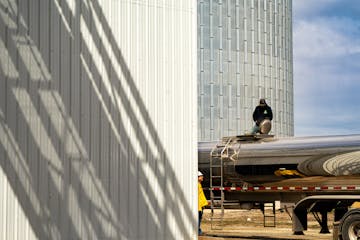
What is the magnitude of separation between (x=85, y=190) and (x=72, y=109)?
1.48 metres

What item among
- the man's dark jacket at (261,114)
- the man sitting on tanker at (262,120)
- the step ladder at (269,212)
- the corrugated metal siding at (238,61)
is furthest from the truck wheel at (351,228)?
the corrugated metal siding at (238,61)

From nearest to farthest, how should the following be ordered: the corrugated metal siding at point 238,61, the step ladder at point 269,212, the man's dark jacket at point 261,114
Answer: the step ladder at point 269,212
the man's dark jacket at point 261,114
the corrugated metal siding at point 238,61

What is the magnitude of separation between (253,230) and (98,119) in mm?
13330

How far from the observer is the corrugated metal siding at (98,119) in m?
14.5

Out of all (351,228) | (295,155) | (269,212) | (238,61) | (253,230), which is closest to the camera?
(351,228)

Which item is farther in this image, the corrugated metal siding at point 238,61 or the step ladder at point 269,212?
the corrugated metal siding at point 238,61

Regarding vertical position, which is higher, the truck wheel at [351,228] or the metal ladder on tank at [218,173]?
the metal ladder on tank at [218,173]

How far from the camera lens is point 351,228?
20297 millimetres

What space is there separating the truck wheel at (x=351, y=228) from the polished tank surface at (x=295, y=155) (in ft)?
3.84

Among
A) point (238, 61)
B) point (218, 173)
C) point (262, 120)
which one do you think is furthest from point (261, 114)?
point (238, 61)

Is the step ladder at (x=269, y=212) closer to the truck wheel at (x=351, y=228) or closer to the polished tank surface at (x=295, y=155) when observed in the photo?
the polished tank surface at (x=295, y=155)

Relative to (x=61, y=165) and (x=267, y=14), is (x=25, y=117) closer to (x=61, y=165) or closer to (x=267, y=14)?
(x=61, y=165)

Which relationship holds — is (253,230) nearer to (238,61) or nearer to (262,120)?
(262,120)

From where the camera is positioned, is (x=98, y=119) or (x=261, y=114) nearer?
(x=98, y=119)
